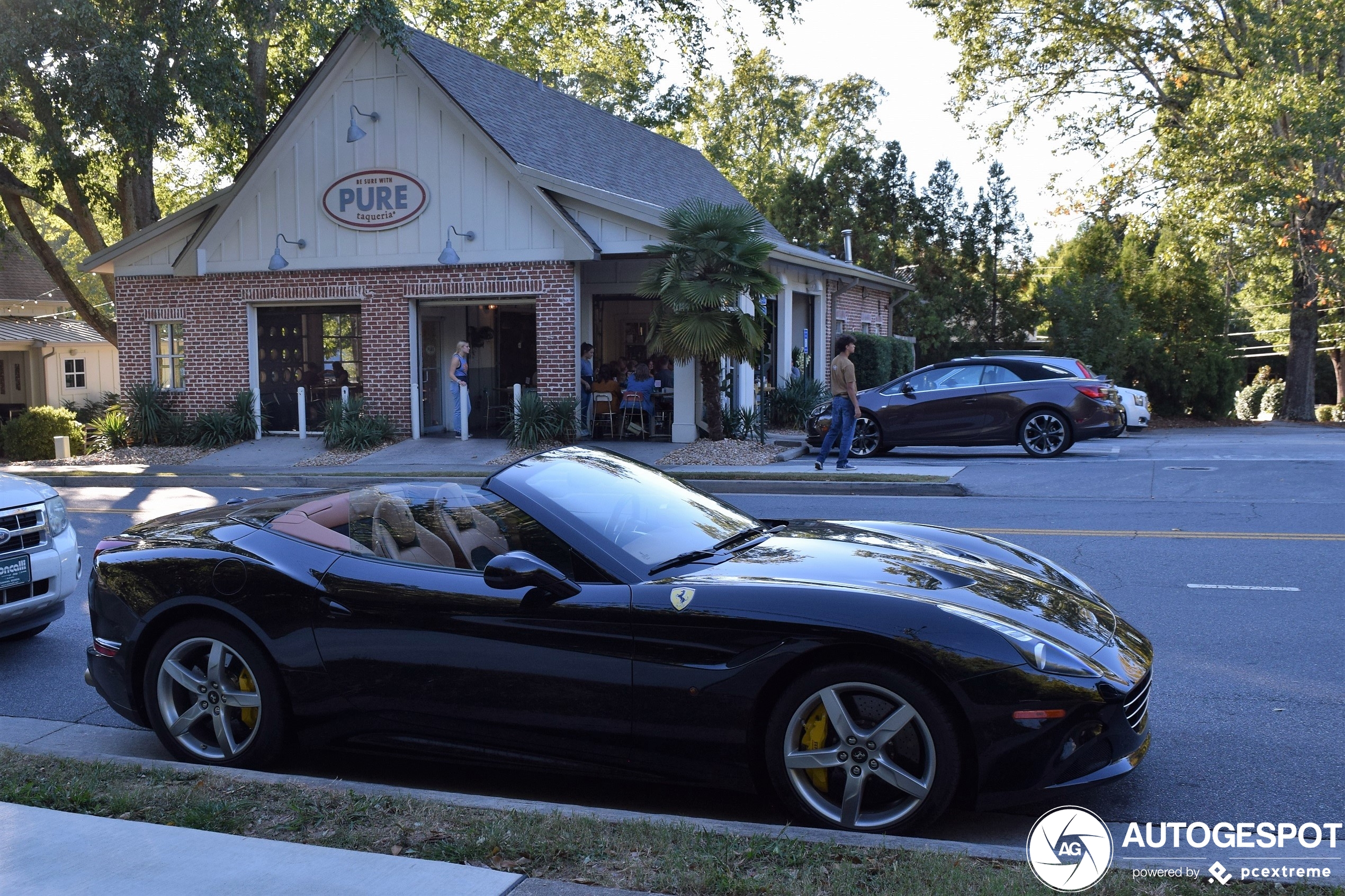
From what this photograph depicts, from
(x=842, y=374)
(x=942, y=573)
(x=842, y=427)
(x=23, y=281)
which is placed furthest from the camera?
(x=23, y=281)

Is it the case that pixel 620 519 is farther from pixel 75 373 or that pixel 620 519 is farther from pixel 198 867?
pixel 75 373

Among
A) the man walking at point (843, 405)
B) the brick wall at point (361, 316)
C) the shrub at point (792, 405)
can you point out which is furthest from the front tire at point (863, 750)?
the shrub at point (792, 405)

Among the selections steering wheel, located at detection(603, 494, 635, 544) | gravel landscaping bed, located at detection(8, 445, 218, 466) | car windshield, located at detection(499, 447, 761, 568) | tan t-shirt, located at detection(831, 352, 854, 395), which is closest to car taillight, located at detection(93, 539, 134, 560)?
car windshield, located at detection(499, 447, 761, 568)

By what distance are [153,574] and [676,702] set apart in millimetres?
2482

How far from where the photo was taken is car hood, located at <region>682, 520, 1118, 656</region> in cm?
409

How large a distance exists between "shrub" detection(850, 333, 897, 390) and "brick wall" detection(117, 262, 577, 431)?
943 centimetres

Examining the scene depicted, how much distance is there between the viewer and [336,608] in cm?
452

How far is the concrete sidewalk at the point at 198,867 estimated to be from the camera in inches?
132

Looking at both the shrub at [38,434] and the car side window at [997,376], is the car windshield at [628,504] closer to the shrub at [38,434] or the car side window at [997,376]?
the car side window at [997,376]

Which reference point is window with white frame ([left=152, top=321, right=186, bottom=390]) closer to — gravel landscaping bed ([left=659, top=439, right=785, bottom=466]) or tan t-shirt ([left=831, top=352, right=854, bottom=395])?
gravel landscaping bed ([left=659, top=439, right=785, bottom=466])

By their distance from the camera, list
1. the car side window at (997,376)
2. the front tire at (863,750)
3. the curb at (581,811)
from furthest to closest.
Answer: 1. the car side window at (997,376)
2. the front tire at (863,750)
3. the curb at (581,811)

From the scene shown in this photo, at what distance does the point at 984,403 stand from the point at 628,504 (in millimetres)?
13268
